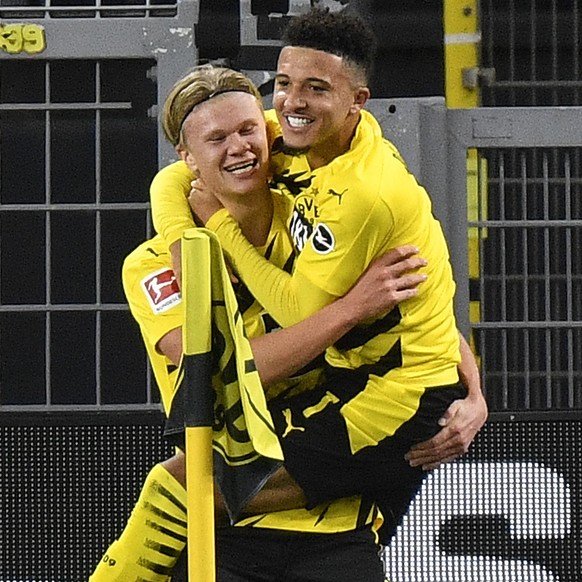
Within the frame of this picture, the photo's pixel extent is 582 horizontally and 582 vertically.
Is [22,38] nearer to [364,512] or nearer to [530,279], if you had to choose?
[530,279]

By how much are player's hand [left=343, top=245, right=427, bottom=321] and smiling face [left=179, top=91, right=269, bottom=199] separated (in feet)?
1.09

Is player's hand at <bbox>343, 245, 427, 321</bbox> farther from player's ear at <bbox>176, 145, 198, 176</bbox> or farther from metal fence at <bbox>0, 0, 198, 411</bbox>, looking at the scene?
metal fence at <bbox>0, 0, 198, 411</bbox>

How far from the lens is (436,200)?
14.1 feet

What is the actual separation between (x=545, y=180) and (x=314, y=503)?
1.58 metres

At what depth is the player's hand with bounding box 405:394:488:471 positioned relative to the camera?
3195 millimetres

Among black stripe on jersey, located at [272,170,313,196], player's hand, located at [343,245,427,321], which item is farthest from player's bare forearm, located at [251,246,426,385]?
black stripe on jersey, located at [272,170,313,196]

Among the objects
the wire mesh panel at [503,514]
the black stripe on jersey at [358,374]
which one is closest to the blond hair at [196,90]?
the black stripe on jersey at [358,374]

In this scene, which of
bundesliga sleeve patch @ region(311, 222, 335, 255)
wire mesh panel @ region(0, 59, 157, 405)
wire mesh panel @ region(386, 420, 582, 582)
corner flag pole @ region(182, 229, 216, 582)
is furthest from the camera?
wire mesh panel @ region(0, 59, 157, 405)

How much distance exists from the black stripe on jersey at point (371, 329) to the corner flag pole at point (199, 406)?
19.8 inches

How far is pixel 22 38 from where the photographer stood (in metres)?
4.31

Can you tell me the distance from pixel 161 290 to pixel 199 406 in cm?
63

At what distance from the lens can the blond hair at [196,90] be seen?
3244 mm

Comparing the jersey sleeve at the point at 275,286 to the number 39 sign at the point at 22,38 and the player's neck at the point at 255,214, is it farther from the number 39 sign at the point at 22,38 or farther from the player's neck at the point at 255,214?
the number 39 sign at the point at 22,38

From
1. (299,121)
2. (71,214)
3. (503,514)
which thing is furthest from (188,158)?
(503,514)
